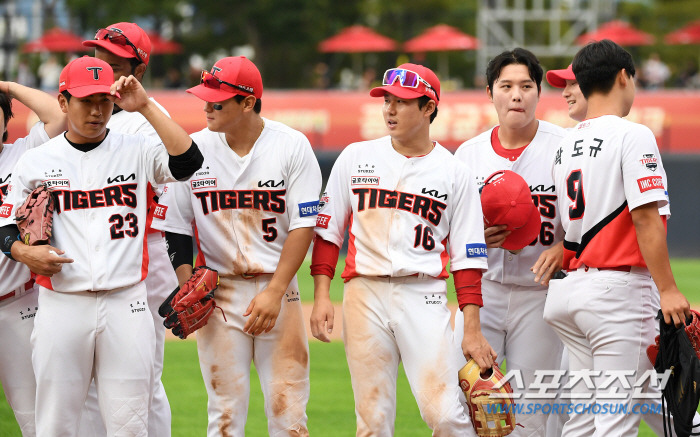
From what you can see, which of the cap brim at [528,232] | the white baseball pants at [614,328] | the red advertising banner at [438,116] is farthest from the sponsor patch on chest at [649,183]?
the red advertising banner at [438,116]

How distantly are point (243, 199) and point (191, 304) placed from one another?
2.13 feet

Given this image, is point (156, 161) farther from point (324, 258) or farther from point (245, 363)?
point (245, 363)

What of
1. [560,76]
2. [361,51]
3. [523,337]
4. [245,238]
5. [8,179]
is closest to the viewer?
[245,238]

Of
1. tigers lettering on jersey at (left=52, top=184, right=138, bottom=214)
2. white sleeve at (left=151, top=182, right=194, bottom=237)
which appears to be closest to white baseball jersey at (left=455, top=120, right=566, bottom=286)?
white sleeve at (left=151, top=182, right=194, bottom=237)

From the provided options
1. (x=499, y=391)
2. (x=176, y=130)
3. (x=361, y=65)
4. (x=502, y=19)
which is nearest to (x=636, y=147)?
(x=499, y=391)

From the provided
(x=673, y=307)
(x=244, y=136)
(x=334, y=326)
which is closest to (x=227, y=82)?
(x=244, y=136)

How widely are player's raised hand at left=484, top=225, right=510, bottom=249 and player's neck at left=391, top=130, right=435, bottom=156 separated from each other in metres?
0.58

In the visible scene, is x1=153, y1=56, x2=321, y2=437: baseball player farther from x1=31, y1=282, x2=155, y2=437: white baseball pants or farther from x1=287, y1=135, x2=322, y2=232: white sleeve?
x1=31, y1=282, x2=155, y2=437: white baseball pants

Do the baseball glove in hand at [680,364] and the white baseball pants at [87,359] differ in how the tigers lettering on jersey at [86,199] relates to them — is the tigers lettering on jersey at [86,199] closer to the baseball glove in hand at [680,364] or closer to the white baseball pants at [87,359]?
the white baseball pants at [87,359]

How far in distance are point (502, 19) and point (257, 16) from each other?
802cm

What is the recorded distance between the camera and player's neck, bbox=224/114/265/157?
15.3 ft

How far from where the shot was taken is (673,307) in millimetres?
4152

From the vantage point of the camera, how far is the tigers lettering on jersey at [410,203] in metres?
4.48

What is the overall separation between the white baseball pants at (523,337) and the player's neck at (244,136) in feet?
5.40
